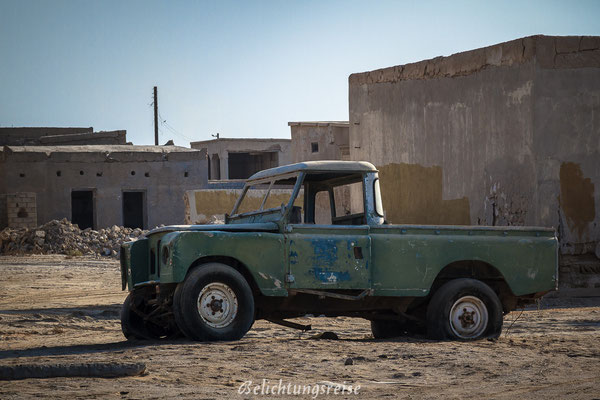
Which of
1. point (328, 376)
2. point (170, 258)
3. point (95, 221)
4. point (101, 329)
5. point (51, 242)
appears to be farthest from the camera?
point (95, 221)

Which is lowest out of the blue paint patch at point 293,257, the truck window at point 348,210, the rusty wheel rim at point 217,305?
the rusty wheel rim at point 217,305

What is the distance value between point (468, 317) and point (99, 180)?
23.4 m

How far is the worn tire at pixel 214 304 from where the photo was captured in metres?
7.37

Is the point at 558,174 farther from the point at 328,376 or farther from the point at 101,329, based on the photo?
the point at 328,376

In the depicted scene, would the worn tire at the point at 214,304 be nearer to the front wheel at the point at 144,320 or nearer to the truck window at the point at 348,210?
the front wheel at the point at 144,320

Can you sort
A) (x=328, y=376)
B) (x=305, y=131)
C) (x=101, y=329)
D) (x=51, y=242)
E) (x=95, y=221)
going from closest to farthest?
(x=328, y=376), (x=101, y=329), (x=51, y=242), (x=95, y=221), (x=305, y=131)

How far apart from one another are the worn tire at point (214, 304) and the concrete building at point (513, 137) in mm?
6578

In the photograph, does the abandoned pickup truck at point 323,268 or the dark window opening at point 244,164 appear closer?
the abandoned pickup truck at point 323,268

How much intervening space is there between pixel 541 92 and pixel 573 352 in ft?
20.5

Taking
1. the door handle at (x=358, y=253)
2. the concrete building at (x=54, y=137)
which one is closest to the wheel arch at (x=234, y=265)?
the door handle at (x=358, y=253)

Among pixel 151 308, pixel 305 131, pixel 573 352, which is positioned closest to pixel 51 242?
pixel 305 131

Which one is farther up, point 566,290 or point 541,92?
point 541,92

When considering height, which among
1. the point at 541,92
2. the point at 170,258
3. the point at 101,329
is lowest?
the point at 101,329

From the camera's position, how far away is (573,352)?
7.47 m
